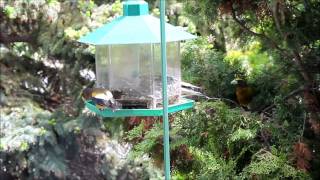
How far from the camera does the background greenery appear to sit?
1.96 meters

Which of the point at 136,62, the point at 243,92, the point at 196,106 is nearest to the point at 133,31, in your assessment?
the point at 136,62

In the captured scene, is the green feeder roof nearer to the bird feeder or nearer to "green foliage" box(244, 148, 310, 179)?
the bird feeder

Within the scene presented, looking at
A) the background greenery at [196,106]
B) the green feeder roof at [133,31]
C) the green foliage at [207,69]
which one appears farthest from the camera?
the green foliage at [207,69]

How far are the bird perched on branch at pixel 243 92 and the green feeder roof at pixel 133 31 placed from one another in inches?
23.6

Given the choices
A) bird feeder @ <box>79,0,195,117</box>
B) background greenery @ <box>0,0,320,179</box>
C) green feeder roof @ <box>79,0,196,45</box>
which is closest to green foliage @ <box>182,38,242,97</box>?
background greenery @ <box>0,0,320,179</box>

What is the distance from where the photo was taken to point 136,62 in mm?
1937

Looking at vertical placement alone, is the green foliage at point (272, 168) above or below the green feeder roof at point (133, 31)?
below

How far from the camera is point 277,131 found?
1.93m

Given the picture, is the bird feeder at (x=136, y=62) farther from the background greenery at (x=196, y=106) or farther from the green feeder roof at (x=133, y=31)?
the background greenery at (x=196, y=106)

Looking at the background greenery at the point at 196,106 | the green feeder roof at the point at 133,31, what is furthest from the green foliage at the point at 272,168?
the green feeder roof at the point at 133,31

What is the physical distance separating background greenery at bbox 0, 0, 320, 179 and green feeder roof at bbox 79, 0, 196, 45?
0.42 meters

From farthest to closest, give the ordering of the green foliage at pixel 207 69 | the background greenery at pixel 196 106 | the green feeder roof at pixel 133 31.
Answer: the green foliage at pixel 207 69
the background greenery at pixel 196 106
the green feeder roof at pixel 133 31

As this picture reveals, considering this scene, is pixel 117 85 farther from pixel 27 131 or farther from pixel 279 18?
pixel 27 131

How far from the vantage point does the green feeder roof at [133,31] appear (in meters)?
1.69
